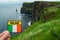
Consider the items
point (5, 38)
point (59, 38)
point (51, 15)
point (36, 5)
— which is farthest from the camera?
point (36, 5)

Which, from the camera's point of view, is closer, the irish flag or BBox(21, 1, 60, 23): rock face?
the irish flag

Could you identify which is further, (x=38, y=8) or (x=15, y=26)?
(x=38, y=8)

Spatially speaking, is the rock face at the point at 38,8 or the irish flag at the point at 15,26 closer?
the irish flag at the point at 15,26

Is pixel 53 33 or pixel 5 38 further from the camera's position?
pixel 53 33

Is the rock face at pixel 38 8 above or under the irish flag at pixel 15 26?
under

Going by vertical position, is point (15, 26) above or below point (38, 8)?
above

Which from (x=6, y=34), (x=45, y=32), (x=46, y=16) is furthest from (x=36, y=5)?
(x=6, y=34)

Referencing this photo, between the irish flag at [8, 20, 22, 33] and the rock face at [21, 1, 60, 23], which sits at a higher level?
the irish flag at [8, 20, 22, 33]

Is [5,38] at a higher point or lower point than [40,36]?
higher

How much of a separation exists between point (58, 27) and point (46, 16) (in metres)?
3.74

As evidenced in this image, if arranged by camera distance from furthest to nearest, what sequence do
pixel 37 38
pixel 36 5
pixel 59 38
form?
pixel 36 5
pixel 37 38
pixel 59 38

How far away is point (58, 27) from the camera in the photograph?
593 cm

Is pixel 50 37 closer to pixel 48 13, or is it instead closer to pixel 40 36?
pixel 40 36

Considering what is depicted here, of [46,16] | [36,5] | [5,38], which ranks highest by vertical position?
[5,38]
